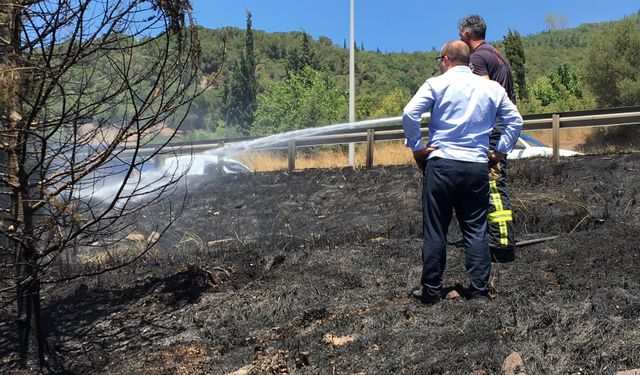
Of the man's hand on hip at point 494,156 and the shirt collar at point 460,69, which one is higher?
the shirt collar at point 460,69

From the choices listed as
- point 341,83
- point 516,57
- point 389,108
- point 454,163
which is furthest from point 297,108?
point 341,83

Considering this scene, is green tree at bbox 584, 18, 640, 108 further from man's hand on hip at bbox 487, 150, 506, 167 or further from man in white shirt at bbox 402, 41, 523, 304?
man in white shirt at bbox 402, 41, 523, 304

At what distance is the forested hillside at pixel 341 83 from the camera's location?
2533 centimetres

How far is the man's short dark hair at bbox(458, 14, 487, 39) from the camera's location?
480 centimetres

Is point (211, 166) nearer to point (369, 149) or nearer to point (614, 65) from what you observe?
point (369, 149)

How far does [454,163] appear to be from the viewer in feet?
12.5

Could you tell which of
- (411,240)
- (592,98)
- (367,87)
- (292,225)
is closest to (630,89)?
(592,98)

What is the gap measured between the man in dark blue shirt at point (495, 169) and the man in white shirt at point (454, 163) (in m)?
0.84

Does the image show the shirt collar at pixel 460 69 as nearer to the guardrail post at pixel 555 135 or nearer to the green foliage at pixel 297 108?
the guardrail post at pixel 555 135

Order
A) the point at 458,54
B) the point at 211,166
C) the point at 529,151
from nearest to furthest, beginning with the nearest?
the point at 458,54 < the point at 529,151 < the point at 211,166

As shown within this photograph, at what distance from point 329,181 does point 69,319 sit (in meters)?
7.22

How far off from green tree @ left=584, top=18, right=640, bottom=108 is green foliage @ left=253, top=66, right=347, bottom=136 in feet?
37.4

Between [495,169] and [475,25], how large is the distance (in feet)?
3.84

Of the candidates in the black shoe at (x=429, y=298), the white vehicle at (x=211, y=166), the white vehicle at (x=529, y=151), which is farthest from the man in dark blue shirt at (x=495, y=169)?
the white vehicle at (x=211, y=166)
